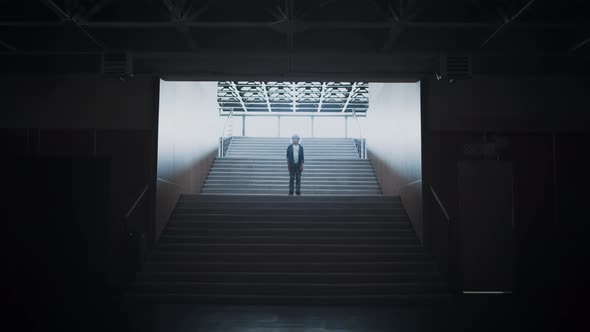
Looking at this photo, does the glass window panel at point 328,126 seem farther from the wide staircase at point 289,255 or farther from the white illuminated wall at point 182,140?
the wide staircase at point 289,255

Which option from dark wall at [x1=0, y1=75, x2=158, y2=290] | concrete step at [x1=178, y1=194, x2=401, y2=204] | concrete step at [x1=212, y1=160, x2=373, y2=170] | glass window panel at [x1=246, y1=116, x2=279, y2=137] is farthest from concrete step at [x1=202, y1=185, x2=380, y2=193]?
glass window panel at [x1=246, y1=116, x2=279, y2=137]

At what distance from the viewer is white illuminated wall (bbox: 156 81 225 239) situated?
11.5 meters

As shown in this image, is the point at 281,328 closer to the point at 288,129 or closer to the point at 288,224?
the point at 288,224

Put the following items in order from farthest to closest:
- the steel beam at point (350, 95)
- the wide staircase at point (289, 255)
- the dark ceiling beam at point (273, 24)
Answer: the steel beam at point (350, 95)
the wide staircase at point (289, 255)
the dark ceiling beam at point (273, 24)

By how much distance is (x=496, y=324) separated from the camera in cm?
758

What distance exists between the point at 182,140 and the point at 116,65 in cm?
295

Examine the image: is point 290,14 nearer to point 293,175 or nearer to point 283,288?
point 283,288

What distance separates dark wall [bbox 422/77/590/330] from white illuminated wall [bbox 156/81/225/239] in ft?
15.3

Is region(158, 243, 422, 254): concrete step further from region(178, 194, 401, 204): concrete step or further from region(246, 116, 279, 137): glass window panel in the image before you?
region(246, 116, 279, 137): glass window panel

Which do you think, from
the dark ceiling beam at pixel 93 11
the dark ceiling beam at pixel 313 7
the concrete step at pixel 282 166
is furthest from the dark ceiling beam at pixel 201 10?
the concrete step at pixel 282 166

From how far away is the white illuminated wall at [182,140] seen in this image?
454 inches

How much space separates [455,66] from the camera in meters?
10.4

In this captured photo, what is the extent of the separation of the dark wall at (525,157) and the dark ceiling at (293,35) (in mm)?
485

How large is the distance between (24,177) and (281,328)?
6133mm
